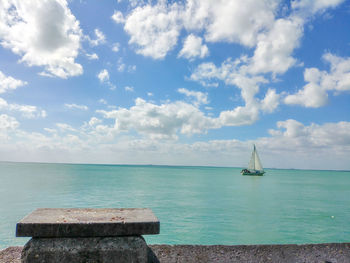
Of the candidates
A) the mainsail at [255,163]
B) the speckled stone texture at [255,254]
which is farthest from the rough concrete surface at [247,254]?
the mainsail at [255,163]

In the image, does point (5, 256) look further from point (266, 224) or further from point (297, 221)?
point (297, 221)

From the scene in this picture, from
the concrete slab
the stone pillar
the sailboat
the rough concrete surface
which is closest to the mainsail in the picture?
the sailboat

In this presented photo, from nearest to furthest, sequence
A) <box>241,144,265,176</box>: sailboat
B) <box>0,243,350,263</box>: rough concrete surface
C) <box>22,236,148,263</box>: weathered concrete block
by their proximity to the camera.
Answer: <box>22,236,148,263</box>: weathered concrete block
<box>0,243,350,263</box>: rough concrete surface
<box>241,144,265,176</box>: sailboat

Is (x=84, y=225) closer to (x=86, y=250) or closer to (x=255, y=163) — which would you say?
(x=86, y=250)

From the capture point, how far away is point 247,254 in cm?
691

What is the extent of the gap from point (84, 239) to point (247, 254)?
4271 millimetres

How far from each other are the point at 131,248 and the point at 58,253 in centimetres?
105

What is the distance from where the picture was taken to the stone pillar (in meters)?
4.14

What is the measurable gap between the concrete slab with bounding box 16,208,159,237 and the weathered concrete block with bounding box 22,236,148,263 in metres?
0.09

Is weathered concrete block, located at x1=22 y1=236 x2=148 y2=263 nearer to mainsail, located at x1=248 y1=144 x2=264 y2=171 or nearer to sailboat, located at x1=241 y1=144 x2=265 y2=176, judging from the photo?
sailboat, located at x1=241 y1=144 x2=265 y2=176

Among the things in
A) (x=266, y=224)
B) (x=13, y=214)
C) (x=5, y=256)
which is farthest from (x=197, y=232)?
(x=13, y=214)

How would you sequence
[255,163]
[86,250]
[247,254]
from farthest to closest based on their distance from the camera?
[255,163] → [247,254] → [86,250]

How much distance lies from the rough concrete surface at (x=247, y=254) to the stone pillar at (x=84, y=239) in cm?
221

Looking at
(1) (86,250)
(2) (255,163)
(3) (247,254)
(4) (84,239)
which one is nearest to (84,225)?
(4) (84,239)
